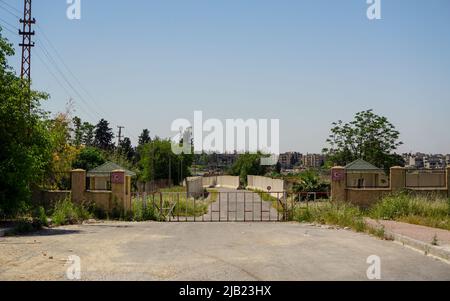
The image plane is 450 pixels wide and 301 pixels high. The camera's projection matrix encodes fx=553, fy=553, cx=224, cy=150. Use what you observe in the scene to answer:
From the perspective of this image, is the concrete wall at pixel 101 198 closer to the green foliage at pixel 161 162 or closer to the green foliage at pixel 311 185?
the green foliage at pixel 311 185

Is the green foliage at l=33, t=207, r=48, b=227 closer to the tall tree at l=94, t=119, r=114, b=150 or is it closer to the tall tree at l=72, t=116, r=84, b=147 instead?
the tall tree at l=72, t=116, r=84, b=147

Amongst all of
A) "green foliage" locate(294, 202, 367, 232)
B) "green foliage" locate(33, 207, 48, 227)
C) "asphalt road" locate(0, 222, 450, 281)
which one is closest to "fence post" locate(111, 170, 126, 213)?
"green foliage" locate(33, 207, 48, 227)

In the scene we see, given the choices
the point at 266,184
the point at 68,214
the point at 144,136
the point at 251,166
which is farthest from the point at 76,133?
the point at 144,136

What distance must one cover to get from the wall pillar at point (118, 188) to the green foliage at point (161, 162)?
54.1 metres

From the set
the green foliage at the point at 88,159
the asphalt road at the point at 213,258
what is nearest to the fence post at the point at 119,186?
the asphalt road at the point at 213,258

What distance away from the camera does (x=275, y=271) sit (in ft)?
33.4

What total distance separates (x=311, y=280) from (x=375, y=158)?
1815 inches

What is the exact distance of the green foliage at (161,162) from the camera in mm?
84625

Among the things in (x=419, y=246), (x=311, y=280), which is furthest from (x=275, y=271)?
(x=419, y=246)

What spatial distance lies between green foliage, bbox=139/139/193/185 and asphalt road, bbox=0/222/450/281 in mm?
65973
